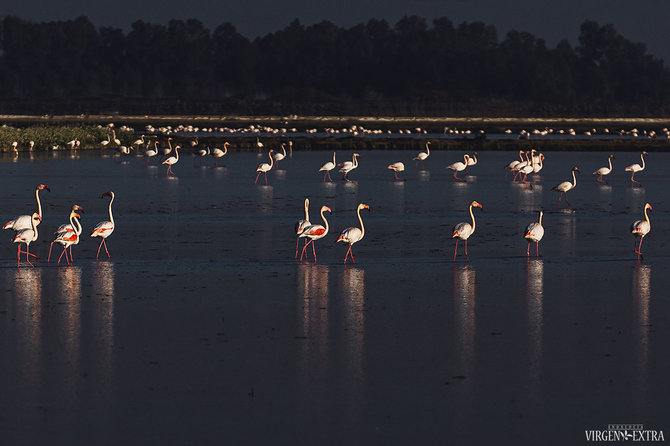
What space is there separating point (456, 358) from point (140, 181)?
29.6 metres

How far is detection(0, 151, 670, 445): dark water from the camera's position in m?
10.1

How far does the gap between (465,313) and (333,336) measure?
2251mm

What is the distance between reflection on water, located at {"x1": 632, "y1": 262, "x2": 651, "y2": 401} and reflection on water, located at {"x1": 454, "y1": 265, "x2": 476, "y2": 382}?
5.52 feet

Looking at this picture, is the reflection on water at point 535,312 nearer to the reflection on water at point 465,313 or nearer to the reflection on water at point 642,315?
the reflection on water at point 465,313

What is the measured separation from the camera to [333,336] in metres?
13.5

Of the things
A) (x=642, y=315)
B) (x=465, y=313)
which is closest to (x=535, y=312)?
(x=465, y=313)

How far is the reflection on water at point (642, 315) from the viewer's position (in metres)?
11.8

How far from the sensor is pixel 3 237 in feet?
75.1

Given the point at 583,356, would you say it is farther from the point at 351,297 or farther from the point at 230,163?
the point at 230,163

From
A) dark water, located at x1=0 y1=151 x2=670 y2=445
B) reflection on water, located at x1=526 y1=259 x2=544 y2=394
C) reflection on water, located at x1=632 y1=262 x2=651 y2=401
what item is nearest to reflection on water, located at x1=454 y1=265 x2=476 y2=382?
dark water, located at x1=0 y1=151 x2=670 y2=445

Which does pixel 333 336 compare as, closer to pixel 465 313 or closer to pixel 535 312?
pixel 465 313

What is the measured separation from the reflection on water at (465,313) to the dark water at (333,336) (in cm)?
5

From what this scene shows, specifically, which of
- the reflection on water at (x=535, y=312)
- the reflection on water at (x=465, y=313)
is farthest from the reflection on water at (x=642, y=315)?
the reflection on water at (x=465, y=313)

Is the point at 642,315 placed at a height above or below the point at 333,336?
above
